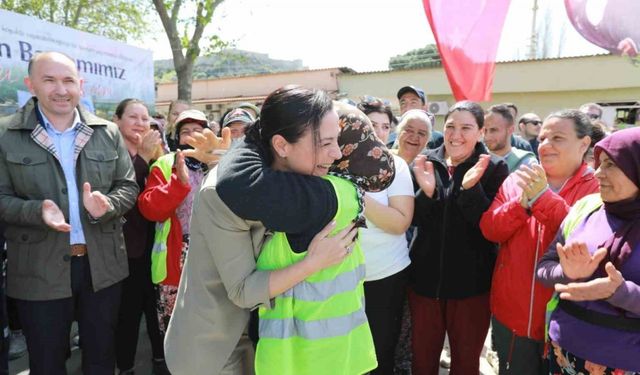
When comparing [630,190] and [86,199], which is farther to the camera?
[86,199]

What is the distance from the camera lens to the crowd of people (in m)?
1.35

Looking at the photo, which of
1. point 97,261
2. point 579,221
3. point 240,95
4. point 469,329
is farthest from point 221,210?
point 240,95

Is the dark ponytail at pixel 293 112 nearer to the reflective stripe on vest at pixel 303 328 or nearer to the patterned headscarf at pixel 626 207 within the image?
the reflective stripe on vest at pixel 303 328

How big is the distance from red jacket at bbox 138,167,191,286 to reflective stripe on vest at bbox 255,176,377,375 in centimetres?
130

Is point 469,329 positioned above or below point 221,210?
below

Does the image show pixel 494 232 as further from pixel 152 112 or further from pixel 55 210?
pixel 152 112

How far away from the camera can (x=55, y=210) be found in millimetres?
2092

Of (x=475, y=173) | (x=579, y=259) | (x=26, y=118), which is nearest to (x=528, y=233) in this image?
(x=475, y=173)

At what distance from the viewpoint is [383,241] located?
2.44 metres

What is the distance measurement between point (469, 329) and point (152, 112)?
188 inches

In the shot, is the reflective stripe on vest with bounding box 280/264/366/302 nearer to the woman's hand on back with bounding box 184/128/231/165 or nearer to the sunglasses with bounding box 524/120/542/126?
the woman's hand on back with bounding box 184/128/231/165

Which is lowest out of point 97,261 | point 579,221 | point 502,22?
point 97,261

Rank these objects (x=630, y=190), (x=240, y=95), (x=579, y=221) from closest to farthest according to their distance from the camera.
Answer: (x=630, y=190)
(x=579, y=221)
(x=240, y=95)

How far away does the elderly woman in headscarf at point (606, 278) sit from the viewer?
1.64 meters
